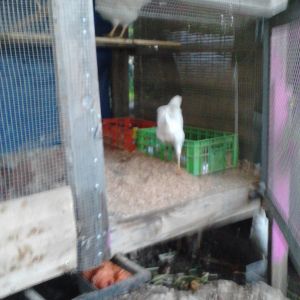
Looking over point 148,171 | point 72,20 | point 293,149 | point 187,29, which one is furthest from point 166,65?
point 72,20

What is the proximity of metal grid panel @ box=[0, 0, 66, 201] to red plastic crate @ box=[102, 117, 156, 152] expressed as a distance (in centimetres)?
149

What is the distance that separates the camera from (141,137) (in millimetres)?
2627

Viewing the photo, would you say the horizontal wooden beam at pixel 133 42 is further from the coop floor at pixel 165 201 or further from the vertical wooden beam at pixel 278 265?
the vertical wooden beam at pixel 278 265

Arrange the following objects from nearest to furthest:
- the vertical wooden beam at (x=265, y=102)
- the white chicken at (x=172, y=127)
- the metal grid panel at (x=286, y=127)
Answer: the metal grid panel at (x=286, y=127)
the vertical wooden beam at (x=265, y=102)
the white chicken at (x=172, y=127)

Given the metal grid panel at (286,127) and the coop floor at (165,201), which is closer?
the metal grid panel at (286,127)

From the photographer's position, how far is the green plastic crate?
2.12 meters

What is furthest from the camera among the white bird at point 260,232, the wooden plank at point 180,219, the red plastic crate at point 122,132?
the red plastic crate at point 122,132

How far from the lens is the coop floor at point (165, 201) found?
1620mm

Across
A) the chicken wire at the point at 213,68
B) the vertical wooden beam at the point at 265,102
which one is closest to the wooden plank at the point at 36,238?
the chicken wire at the point at 213,68

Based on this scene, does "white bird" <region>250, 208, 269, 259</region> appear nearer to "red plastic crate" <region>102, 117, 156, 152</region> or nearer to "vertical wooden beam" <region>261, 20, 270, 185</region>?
"vertical wooden beam" <region>261, 20, 270, 185</region>

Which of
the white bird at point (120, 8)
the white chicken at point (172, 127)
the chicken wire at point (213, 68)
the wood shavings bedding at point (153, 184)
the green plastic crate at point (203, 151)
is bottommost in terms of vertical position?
the wood shavings bedding at point (153, 184)

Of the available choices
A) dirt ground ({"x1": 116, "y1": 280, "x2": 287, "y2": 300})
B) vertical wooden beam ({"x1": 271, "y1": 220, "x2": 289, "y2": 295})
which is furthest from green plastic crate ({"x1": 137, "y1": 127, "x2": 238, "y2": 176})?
dirt ground ({"x1": 116, "y1": 280, "x2": 287, "y2": 300})

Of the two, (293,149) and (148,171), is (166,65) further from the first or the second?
(293,149)

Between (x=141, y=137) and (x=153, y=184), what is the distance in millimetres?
724
